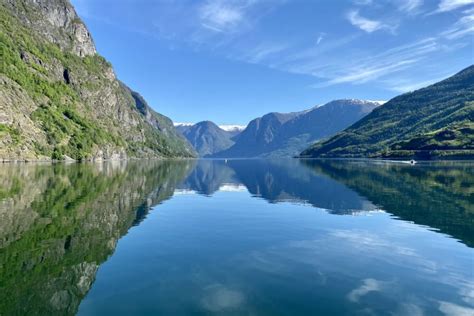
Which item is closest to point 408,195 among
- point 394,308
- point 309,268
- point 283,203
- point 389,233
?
point 283,203

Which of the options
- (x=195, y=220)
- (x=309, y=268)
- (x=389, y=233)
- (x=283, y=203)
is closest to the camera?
(x=309, y=268)

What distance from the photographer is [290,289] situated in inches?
815

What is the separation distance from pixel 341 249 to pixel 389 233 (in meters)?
9.11

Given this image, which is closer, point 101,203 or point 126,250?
point 126,250

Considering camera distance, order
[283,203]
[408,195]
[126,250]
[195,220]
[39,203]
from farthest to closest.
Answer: [408,195] → [283,203] → [39,203] → [195,220] → [126,250]

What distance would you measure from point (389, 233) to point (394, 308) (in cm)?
1980

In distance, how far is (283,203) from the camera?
60812mm

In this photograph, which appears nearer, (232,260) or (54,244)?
(232,260)

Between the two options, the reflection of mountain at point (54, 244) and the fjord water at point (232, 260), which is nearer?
the fjord water at point (232, 260)

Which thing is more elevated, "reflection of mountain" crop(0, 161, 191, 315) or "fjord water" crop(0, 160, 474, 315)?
"reflection of mountain" crop(0, 161, 191, 315)

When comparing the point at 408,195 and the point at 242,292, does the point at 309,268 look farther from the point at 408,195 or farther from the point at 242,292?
the point at 408,195

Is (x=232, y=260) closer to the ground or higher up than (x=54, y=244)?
closer to the ground

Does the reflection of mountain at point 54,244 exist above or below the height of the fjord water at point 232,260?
above

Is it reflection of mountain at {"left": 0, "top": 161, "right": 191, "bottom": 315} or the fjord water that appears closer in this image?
the fjord water
